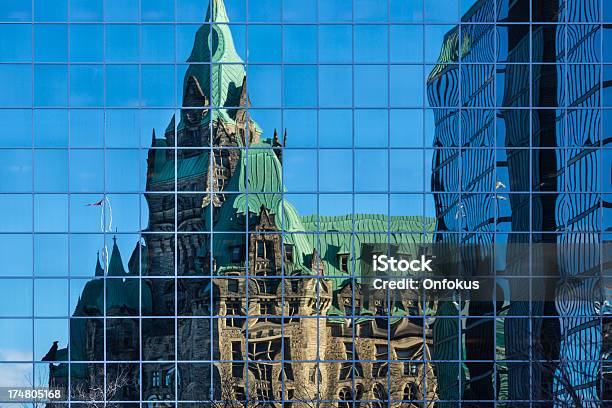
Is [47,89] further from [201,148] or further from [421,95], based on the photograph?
[421,95]

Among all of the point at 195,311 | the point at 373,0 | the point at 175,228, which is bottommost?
the point at 195,311

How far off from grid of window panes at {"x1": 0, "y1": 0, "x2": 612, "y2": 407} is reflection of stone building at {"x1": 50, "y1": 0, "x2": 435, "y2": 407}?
71 millimetres

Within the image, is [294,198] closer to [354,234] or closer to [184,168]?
[354,234]

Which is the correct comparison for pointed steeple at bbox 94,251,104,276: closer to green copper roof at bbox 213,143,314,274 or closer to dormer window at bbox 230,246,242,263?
green copper roof at bbox 213,143,314,274

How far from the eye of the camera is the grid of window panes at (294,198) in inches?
1283

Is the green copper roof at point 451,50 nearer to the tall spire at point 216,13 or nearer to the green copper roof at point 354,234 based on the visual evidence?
the green copper roof at point 354,234

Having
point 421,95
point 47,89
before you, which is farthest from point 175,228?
point 421,95

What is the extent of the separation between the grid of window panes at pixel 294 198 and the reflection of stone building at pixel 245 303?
71 mm

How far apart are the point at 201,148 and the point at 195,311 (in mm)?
5828

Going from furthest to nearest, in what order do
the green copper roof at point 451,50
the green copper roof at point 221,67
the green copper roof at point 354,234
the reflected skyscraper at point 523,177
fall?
the green copper roof at point 451,50
the green copper roof at point 221,67
the reflected skyscraper at point 523,177
the green copper roof at point 354,234

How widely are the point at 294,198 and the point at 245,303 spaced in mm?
4124

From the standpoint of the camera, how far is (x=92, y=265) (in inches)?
1283

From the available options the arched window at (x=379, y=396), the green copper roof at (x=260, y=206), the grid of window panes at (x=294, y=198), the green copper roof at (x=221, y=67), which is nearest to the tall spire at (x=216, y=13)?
the green copper roof at (x=221, y=67)

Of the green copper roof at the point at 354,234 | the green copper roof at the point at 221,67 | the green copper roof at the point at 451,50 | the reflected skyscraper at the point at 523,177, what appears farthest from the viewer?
the green copper roof at the point at 451,50
